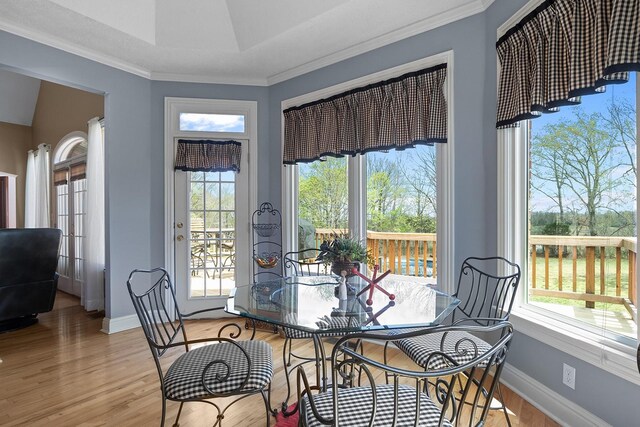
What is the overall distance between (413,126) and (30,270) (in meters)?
4.00

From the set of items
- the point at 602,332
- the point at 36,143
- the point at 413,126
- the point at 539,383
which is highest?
the point at 36,143

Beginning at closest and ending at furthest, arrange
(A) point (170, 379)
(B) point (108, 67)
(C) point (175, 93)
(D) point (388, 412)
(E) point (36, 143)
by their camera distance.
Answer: (D) point (388, 412), (A) point (170, 379), (B) point (108, 67), (C) point (175, 93), (E) point (36, 143)

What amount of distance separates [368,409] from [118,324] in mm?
3313

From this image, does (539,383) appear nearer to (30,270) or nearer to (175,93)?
(175,93)

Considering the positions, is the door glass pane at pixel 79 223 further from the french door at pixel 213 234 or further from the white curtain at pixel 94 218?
the french door at pixel 213 234

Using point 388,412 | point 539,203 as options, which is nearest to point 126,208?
point 388,412

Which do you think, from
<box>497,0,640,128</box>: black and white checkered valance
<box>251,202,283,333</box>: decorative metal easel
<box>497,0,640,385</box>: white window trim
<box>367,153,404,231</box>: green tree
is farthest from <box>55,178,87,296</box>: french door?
<box>497,0,640,128</box>: black and white checkered valance

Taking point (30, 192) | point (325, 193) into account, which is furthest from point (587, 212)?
point (30, 192)

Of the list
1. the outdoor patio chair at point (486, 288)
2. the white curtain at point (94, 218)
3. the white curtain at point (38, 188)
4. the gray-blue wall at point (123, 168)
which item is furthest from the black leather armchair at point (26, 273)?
the outdoor patio chair at point (486, 288)

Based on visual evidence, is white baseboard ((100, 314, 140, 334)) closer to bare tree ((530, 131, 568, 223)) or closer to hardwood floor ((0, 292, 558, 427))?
hardwood floor ((0, 292, 558, 427))

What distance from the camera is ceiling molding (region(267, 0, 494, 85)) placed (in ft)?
9.01

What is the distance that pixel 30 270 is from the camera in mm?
3734

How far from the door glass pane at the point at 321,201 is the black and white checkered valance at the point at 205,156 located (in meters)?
0.82

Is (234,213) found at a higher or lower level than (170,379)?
higher
